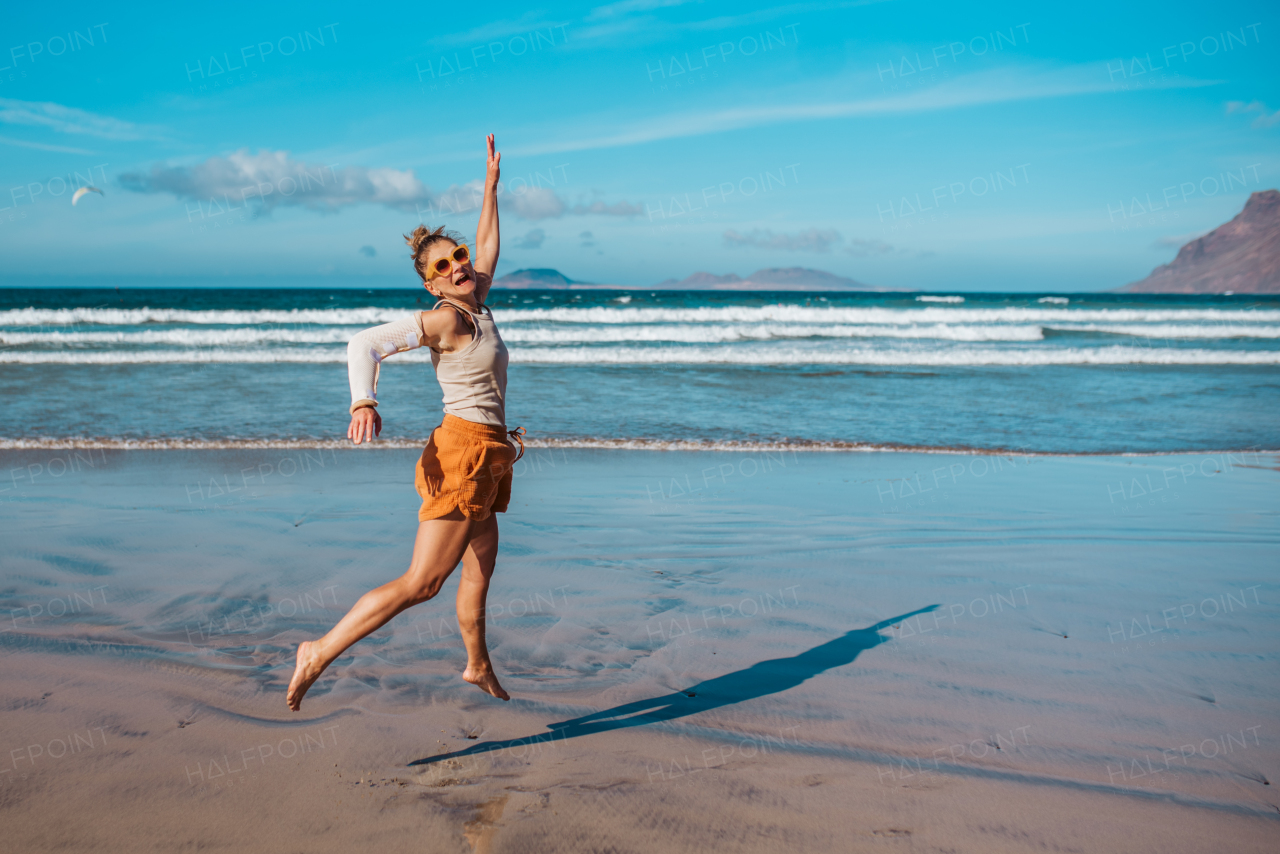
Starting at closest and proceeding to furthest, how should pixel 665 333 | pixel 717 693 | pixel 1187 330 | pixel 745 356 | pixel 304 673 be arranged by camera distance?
pixel 304 673 < pixel 717 693 < pixel 745 356 < pixel 665 333 < pixel 1187 330

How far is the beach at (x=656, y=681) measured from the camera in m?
2.48

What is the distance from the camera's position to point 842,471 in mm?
8148

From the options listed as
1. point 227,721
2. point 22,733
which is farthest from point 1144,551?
point 22,733

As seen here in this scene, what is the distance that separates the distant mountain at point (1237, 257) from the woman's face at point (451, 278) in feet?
590

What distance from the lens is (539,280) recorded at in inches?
3922

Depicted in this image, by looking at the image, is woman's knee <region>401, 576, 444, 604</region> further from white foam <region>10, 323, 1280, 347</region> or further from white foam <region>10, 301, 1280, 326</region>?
white foam <region>10, 301, 1280, 326</region>

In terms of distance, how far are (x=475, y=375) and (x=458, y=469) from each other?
0.35 meters

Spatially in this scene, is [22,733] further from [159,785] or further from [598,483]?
Result: [598,483]

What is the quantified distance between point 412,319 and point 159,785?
1.81 meters

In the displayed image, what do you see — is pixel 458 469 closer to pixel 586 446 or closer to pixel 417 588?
pixel 417 588

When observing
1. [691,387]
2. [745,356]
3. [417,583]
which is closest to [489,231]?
[417,583]

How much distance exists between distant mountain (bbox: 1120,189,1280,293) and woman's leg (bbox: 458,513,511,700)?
7076 inches

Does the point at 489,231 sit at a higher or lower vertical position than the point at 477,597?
higher

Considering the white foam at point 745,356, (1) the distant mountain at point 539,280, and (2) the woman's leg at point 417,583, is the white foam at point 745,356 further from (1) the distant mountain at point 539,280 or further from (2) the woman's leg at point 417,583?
(1) the distant mountain at point 539,280
